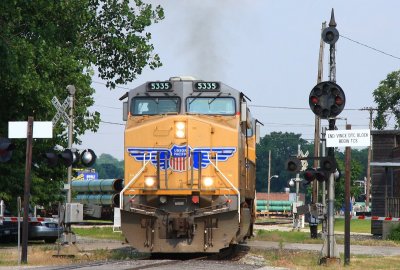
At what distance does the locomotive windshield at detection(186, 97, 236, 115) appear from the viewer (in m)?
25.0

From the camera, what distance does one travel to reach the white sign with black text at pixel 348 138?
2255 cm

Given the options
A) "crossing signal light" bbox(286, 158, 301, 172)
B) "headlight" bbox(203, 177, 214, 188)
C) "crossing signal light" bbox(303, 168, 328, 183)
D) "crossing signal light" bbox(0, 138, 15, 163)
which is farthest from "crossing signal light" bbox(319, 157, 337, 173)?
"crossing signal light" bbox(0, 138, 15, 163)

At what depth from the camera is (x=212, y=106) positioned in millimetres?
25141

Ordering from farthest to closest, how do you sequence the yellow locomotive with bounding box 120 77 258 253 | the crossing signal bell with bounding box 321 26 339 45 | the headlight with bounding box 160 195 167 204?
the headlight with bounding box 160 195 167 204, the yellow locomotive with bounding box 120 77 258 253, the crossing signal bell with bounding box 321 26 339 45

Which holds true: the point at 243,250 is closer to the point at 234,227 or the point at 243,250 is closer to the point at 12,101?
the point at 234,227

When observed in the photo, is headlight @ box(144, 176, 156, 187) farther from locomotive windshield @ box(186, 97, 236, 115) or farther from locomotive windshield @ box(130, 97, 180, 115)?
locomotive windshield @ box(186, 97, 236, 115)

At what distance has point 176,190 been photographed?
2384 centimetres

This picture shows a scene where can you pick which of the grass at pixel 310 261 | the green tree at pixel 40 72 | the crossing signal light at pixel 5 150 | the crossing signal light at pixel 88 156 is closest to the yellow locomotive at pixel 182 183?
the crossing signal light at pixel 88 156

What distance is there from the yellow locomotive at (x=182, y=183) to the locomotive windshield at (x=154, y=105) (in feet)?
0.96

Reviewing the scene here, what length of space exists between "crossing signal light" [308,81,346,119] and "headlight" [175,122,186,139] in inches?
138

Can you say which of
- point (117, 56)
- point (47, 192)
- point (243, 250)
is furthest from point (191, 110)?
point (117, 56)

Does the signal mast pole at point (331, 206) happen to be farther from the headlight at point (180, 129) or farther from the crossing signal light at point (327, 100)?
the headlight at point (180, 129)

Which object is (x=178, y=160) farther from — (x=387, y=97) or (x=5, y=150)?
(x=387, y=97)

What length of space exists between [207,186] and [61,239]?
4.63 meters
